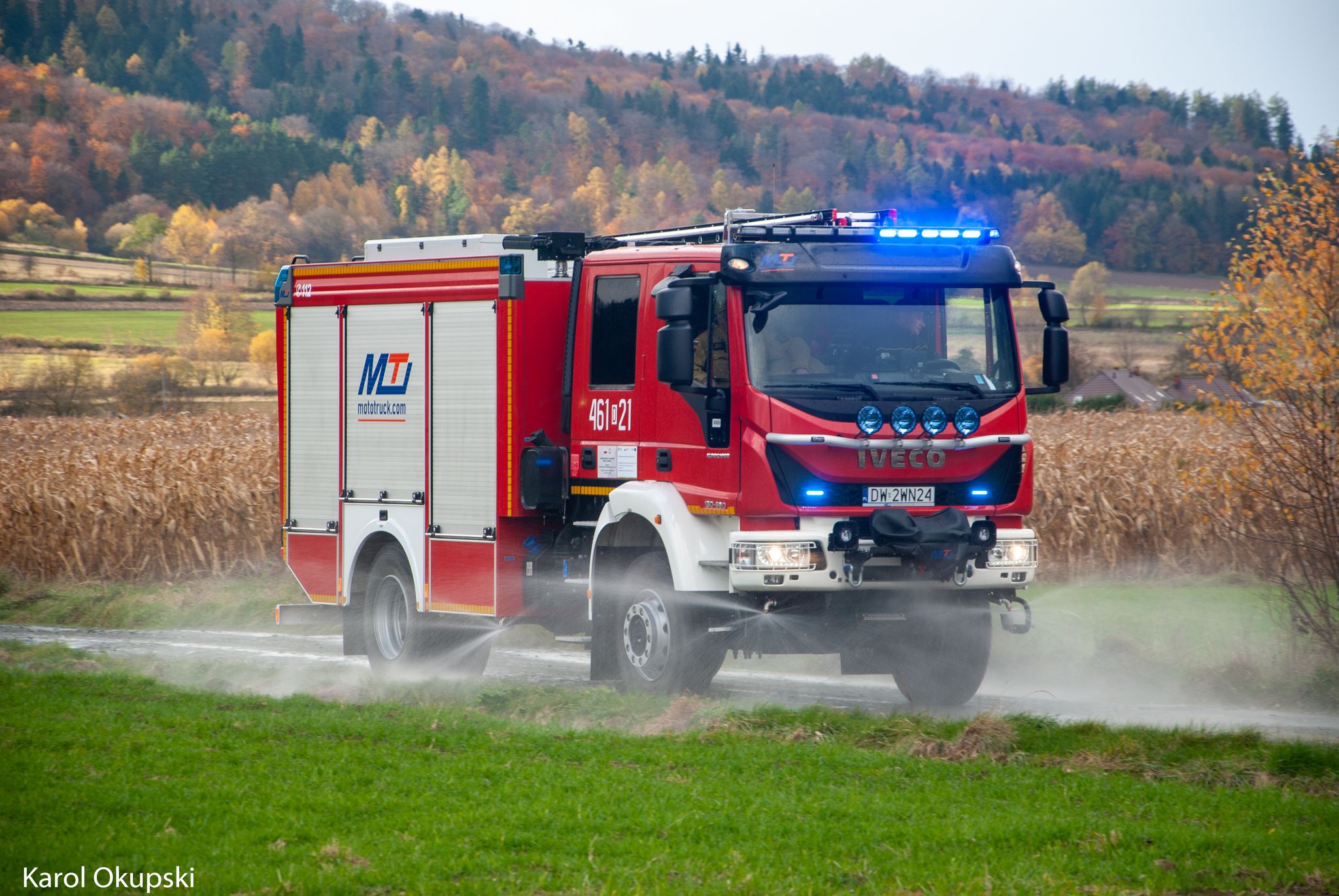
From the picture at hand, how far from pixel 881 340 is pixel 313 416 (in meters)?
6.21

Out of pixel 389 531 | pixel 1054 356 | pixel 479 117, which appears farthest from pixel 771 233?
pixel 479 117

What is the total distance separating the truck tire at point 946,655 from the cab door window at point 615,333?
290cm

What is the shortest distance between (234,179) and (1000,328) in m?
89.5

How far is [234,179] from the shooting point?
308 feet

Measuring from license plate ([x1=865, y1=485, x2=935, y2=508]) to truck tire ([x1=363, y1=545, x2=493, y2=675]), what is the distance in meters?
4.43

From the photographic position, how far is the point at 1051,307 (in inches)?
445

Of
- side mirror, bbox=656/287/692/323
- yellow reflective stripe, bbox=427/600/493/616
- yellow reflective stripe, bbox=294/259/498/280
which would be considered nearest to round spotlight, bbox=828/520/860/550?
side mirror, bbox=656/287/692/323

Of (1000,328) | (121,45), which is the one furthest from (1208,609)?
(121,45)

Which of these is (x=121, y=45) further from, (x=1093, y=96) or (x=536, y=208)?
(x=1093, y=96)

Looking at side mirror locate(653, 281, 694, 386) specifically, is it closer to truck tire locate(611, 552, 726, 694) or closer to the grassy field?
truck tire locate(611, 552, 726, 694)

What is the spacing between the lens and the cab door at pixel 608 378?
11.5 m

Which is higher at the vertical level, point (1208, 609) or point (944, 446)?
point (944, 446)

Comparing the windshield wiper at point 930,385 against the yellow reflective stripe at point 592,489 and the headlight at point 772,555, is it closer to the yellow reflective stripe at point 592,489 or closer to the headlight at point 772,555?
the headlight at point 772,555

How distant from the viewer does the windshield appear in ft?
34.1
